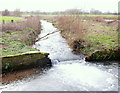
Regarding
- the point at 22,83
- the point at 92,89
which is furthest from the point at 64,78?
the point at 22,83

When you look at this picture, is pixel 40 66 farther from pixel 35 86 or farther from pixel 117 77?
pixel 117 77

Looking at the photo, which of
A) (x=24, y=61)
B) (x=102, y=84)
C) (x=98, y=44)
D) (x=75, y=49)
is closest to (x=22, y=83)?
(x=24, y=61)

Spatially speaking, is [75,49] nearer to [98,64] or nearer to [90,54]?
[90,54]

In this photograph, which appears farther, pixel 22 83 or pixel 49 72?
pixel 49 72

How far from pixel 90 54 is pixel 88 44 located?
253cm

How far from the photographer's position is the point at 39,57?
38.8 feet

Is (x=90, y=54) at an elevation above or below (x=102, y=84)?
above

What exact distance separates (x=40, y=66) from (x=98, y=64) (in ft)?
17.3

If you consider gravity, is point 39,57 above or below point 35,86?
above

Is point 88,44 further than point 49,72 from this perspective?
Yes

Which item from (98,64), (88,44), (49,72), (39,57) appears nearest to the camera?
(49,72)

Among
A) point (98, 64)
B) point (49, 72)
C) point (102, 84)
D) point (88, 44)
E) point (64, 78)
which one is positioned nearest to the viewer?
point (102, 84)

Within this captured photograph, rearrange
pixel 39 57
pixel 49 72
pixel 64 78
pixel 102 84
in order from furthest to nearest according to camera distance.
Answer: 1. pixel 39 57
2. pixel 49 72
3. pixel 64 78
4. pixel 102 84

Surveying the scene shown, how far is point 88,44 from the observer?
52.0 feet
